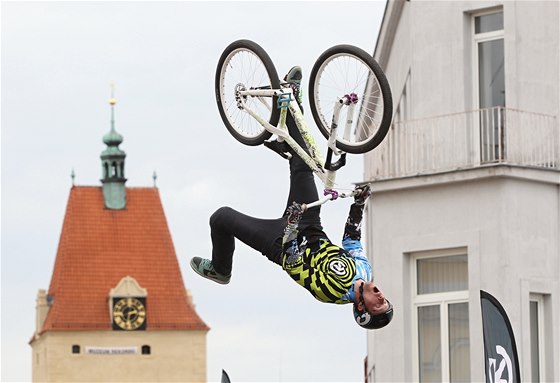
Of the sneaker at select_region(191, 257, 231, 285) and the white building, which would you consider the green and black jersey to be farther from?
the white building

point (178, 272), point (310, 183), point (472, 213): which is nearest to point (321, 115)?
point (310, 183)

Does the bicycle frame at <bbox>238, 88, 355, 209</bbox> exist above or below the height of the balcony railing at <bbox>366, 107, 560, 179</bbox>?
below

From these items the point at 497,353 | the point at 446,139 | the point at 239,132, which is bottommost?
the point at 497,353

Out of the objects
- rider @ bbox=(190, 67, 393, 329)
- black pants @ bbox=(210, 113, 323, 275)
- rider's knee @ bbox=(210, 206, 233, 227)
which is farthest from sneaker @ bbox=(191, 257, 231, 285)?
rider @ bbox=(190, 67, 393, 329)

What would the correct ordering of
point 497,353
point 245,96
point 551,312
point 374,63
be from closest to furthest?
point 374,63, point 245,96, point 497,353, point 551,312

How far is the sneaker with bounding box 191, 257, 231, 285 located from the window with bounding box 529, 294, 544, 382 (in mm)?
14636

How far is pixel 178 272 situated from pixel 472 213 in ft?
444

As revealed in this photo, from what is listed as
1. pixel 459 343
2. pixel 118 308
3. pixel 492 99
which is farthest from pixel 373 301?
pixel 118 308

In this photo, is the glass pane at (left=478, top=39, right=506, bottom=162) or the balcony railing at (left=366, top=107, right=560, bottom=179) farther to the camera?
the glass pane at (left=478, top=39, right=506, bottom=162)

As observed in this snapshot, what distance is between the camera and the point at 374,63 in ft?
43.3

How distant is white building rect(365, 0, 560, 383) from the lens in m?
28.8

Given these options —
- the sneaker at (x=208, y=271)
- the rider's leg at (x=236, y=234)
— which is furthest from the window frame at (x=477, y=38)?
the rider's leg at (x=236, y=234)

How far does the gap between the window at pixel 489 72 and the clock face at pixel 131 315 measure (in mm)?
133656

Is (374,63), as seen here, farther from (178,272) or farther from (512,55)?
(178,272)
